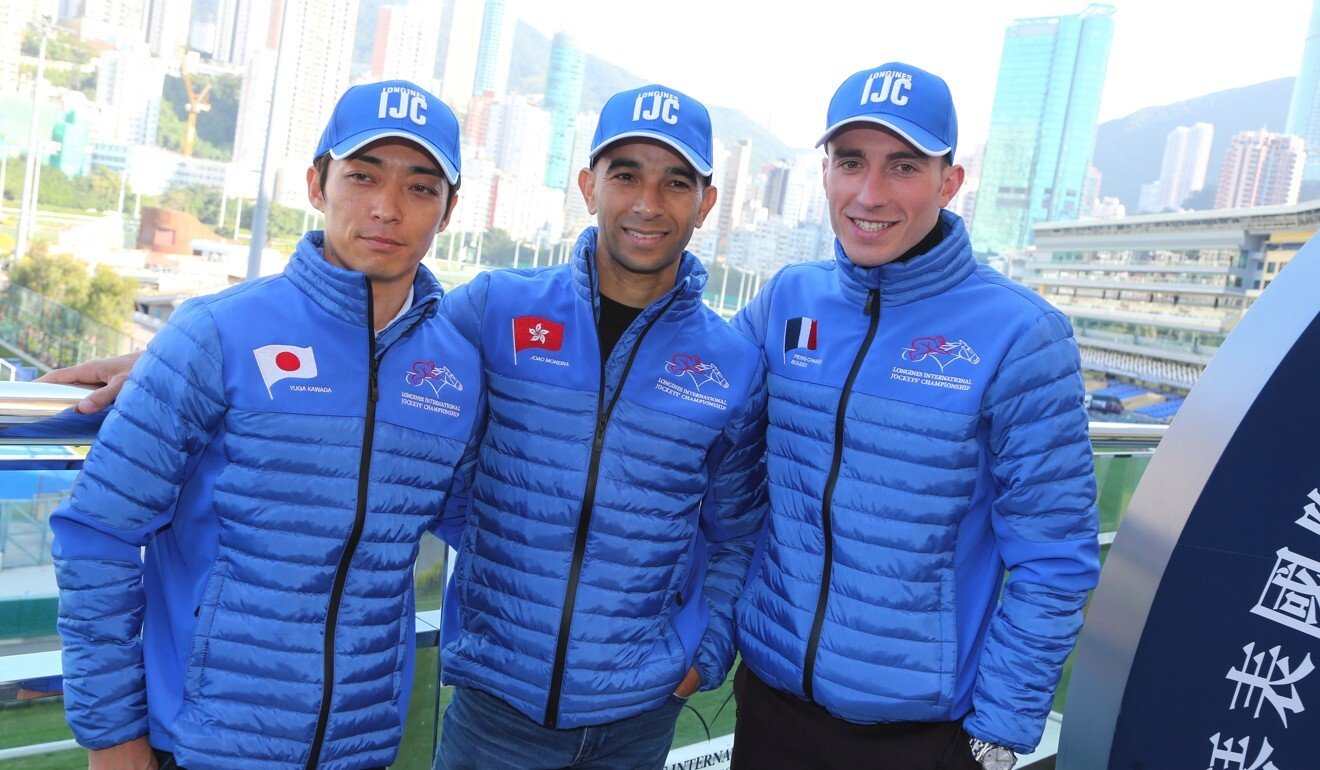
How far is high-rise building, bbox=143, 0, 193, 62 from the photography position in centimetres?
6594

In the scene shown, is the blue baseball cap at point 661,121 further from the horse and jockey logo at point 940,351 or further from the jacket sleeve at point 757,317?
the horse and jockey logo at point 940,351

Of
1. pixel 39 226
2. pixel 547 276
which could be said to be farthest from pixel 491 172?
pixel 547 276

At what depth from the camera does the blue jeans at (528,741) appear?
157 centimetres

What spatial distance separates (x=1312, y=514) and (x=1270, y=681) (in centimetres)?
22

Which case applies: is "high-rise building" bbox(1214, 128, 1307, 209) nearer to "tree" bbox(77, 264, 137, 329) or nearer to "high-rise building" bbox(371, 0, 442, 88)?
"high-rise building" bbox(371, 0, 442, 88)

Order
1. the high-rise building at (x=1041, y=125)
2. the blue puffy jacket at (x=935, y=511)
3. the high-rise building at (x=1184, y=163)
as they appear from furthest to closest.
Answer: the high-rise building at (x=1184, y=163)
the high-rise building at (x=1041, y=125)
the blue puffy jacket at (x=935, y=511)

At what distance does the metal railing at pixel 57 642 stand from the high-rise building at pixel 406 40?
6378 cm

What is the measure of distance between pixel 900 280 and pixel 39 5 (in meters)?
77.1

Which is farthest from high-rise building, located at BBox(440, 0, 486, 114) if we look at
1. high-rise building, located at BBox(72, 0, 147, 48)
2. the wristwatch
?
the wristwatch

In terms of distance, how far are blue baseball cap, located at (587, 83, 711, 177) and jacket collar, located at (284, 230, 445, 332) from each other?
515 millimetres

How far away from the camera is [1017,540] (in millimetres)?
1523

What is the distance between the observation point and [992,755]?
5.05ft

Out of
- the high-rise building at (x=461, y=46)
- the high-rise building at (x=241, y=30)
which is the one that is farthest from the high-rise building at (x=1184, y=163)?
the high-rise building at (x=241, y=30)

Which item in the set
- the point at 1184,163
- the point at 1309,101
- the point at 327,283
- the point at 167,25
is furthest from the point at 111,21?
the point at 1309,101
